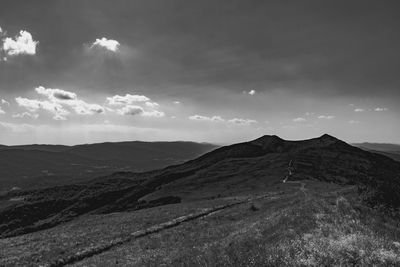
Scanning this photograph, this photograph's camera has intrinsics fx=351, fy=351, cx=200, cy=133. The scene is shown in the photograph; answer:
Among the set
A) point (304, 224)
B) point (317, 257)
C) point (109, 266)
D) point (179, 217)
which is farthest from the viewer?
point (179, 217)

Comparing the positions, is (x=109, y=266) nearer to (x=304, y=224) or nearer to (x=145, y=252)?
(x=145, y=252)

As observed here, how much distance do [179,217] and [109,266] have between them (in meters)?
22.9

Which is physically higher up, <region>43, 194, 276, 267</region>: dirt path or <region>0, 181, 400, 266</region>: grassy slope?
<region>0, 181, 400, 266</region>: grassy slope

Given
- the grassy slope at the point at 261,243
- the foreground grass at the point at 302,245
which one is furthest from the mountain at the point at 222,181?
the foreground grass at the point at 302,245

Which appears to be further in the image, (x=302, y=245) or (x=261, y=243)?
(x=261, y=243)

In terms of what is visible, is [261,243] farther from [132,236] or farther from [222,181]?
[222,181]

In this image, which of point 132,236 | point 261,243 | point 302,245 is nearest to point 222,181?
point 132,236

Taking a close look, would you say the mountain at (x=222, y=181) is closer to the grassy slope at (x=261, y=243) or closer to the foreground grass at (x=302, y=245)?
the grassy slope at (x=261, y=243)

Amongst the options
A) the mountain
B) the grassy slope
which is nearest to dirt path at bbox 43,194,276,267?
the grassy slope

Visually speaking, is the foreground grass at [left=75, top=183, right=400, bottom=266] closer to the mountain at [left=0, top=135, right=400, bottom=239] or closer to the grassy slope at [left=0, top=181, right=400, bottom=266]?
the grassy slope at [left=0, top=181, right=400, bottom=266]

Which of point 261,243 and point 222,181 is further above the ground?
point 261,243

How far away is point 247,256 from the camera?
16.1 metres

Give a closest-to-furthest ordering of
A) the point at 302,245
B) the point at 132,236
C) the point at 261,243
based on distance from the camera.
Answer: the point at 302,245 < the point at 261,243 < the point at 132,236

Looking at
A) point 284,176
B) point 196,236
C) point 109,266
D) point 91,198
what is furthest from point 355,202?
point 91,198
